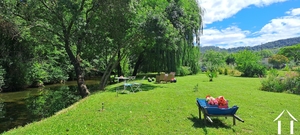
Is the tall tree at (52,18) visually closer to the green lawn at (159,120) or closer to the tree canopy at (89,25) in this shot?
the tree canopy at (89,25)

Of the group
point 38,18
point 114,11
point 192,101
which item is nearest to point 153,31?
point 114,11

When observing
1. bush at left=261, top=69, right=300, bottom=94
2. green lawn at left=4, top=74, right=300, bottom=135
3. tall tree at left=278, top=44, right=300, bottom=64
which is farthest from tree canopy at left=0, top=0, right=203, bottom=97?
tall tree at left=278, top=44, right=300, bottom=64

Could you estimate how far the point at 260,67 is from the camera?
924 inches

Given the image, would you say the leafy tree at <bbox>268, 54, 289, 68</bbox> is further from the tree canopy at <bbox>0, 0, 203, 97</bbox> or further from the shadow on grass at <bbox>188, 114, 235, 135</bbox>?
the shadow on grass at <bbox>188, 114, 235, 135</bbox>

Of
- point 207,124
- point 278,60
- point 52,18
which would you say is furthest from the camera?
point 278,60

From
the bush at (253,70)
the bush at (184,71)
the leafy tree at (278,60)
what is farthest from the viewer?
the leafy tree at (278,60)

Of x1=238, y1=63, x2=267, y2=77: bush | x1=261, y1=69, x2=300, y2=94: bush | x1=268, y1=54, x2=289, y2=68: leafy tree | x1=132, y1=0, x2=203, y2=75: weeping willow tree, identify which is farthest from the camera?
x1=268, y1=54, x2=289, y2=68: leafy tree

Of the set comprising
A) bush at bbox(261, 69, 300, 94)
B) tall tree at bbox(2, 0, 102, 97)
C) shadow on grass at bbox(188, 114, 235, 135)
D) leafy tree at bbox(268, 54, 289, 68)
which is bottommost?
shadow on grass at bbox(188, 114, 235, 135)

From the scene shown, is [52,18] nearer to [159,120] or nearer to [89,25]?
[89,25]

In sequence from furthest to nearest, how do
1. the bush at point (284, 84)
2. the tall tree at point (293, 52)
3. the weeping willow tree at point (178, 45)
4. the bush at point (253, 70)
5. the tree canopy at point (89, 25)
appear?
the tall tree at point (293, 52), the bush at point (253, 70), the weeping willow tree at point (178, 45), the bush at point (284, 84), the tree canopy at point (89, 25)

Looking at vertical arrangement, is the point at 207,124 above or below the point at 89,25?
below

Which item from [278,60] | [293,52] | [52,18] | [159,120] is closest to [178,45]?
[52,18]

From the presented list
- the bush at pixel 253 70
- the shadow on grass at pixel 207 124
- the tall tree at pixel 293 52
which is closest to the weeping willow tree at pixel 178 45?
the bush at pixel 253 70

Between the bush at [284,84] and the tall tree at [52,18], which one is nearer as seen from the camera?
the tall tree at [52,18]
